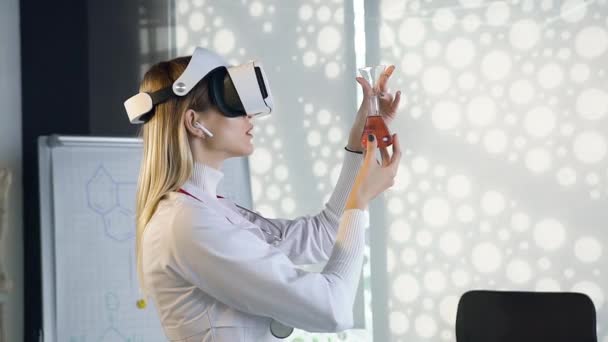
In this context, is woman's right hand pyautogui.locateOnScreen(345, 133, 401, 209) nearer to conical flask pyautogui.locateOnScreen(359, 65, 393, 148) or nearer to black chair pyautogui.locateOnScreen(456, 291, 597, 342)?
conical flask pyautogui.locateOnScreen(359, 65, 393, 148)

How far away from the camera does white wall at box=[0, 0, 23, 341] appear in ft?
12.3

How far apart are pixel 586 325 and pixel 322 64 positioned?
172 cm

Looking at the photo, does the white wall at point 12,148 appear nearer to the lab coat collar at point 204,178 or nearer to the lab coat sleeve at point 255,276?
the lab coat collar at point 204,178

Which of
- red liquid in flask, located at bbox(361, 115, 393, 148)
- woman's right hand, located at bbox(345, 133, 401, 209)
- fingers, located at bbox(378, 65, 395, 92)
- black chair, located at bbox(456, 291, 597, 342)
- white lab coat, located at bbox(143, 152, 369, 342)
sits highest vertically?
fingers, located at bbox(378, 65, 395, 92)

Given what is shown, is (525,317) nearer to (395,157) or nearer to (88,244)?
(395,157)

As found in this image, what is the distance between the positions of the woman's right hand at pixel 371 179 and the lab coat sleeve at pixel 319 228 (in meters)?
0.28

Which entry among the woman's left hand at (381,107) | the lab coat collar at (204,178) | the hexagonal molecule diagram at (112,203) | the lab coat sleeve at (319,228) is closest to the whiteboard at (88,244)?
the hexagonal molecule diagram at (112,203)

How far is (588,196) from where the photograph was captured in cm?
Answer: 314

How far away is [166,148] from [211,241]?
0.23 metres

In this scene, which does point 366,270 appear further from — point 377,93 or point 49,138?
point 377,93

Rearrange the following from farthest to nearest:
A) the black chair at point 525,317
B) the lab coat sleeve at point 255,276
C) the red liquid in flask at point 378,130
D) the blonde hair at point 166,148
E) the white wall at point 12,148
Result: the white wall at point 12,148
the black chair at point 525,317
the red liquid in flask at point 378,130
the blonde hair at point 166,148
the lab coat sleeve at point 255,276

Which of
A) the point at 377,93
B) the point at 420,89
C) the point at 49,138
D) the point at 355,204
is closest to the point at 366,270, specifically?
the point at 420,89

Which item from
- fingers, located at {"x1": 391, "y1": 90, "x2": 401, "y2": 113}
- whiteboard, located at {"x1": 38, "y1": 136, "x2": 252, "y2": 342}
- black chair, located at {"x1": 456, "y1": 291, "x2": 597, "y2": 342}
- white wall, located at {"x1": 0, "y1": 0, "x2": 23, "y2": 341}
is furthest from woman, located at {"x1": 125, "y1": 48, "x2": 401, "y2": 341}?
white wall, located at {"x1": 0, "y1": 0, "x2": 23, "y2": 341}

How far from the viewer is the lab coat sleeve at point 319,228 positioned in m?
1.89
